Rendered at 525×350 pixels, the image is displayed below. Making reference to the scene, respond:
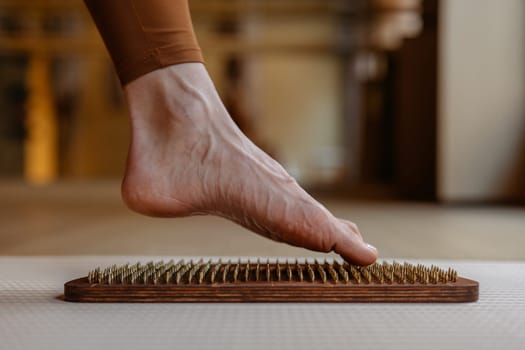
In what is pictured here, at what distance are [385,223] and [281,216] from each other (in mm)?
1426

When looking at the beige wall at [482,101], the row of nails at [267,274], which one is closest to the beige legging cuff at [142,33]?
the row of nails at [267,274]

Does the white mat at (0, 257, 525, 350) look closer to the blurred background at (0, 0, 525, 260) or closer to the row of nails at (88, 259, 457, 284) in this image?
the row of nails at (88, 259, 457, 284)

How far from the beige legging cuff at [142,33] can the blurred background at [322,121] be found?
631 mm

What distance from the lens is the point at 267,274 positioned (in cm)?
96

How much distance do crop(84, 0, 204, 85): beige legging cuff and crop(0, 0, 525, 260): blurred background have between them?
63 cm

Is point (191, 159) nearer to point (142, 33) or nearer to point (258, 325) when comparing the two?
point (142, 33)

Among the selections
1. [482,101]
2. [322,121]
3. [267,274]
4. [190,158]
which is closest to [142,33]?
[190,158]

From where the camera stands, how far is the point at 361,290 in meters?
0.90

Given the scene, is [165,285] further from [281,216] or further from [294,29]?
[294,29]

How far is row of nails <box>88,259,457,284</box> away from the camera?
0.94 m

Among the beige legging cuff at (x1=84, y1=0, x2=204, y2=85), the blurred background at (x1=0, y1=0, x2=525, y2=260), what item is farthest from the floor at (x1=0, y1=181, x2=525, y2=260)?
the beige legging cuff at (x1=84, y1=0, x2=204, y2=85)

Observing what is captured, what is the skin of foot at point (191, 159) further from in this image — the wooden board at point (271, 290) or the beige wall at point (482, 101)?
the beige wall at point (482, 101)

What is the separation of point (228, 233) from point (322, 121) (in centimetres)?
925

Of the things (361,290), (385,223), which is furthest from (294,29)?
(361,290)
